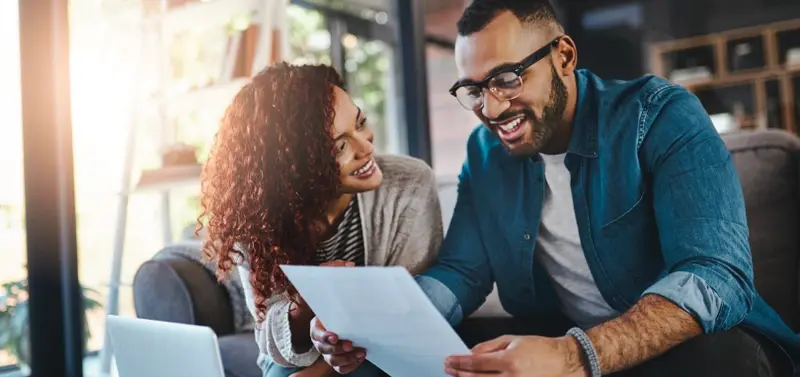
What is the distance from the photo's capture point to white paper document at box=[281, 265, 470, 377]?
78 centimetres

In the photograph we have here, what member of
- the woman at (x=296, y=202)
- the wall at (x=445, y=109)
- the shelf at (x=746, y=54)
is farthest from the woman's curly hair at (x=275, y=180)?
the shelf at (x=746, y=54)

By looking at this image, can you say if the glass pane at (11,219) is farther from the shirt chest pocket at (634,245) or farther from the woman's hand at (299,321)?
the shirt chest pocket at (634,245)

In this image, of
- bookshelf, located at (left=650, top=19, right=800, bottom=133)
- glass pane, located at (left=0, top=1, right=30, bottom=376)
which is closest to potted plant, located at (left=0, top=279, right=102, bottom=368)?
glass pane, located at (left=0, top=1, right=30, bottom=376)

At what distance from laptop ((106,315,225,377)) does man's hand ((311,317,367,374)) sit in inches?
6.2

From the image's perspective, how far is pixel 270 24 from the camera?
7.40ft

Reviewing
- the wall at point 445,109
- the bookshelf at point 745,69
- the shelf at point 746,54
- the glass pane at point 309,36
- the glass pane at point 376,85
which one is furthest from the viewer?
the shelf at point 746,54

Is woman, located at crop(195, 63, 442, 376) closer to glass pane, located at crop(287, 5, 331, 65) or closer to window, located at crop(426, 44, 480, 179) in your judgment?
glass pane, located at crop(287, 5, 331, 65)

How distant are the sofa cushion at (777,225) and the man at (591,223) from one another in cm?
26

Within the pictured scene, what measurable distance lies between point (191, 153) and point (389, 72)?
201 centimetres

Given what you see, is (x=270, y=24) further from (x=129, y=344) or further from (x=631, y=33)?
(x=631, y=33)

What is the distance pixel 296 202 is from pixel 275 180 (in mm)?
56

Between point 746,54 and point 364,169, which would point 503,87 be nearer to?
point 364,169

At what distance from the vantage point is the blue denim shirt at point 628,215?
0.99m

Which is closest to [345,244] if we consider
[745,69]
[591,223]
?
[591,223]
